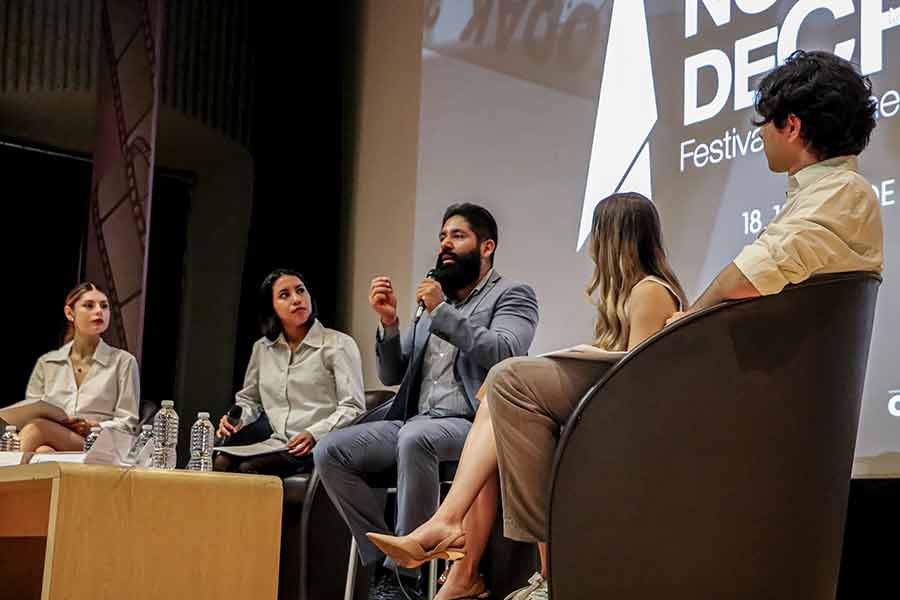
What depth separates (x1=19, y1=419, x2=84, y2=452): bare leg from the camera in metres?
3.60

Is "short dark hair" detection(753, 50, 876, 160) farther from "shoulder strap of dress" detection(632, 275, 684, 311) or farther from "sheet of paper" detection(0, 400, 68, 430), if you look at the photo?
"sheet of paper" detection(0, 400, 68, 430)

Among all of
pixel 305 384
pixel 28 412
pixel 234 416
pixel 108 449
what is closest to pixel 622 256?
pixel 108 449

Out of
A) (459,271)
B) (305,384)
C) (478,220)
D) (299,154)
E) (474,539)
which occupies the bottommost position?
(474,539)

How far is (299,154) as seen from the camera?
17.9 ft

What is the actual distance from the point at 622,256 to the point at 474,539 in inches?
27.1

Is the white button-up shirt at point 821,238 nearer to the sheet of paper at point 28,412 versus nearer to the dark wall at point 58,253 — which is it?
the sheet of paper at point 28,412

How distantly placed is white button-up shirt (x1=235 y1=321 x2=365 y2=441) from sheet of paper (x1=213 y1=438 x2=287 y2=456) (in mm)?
158

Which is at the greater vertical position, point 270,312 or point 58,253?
point 58,253

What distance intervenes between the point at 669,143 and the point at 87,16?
10.7ft

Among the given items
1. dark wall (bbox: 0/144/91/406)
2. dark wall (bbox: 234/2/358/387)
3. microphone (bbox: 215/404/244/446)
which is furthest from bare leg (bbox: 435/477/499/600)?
dark wall (bbox: 0/144/91/406)

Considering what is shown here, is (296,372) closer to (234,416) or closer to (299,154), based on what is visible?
(234,416)

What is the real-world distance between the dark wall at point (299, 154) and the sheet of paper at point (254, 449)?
2018 mm

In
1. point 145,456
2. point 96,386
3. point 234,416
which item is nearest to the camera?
point 145,456

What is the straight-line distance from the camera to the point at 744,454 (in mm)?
1749
